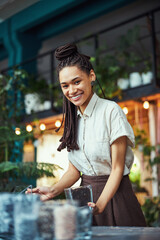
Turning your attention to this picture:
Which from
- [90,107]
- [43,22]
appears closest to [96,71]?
[43,22]

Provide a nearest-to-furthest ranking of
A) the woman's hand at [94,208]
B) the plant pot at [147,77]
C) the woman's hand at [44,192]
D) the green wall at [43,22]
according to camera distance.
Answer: the woman's hand at [94,208], the woman's hand at [44,192], the plant pot at [147,77], the green wall at [43,22]

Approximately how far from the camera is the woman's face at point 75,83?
1422 mm

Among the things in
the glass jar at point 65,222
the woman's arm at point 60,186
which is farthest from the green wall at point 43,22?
the glass jar at point 65,222

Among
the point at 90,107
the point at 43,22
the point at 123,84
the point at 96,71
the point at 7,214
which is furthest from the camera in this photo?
the point at 43,22

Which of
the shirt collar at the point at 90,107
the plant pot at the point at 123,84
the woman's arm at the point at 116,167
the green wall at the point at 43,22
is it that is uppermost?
the green wall at the point at 43,22

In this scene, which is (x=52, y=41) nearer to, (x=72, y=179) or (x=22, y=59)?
(x=22, y=59)

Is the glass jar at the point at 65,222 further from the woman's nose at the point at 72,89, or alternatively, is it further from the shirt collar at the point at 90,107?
the shirt collar at the point at 90,107

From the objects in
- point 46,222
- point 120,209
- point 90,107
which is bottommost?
point 120,209

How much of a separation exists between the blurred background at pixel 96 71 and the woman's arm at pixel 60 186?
1.72 metres

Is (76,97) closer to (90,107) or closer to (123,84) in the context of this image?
(90,107)

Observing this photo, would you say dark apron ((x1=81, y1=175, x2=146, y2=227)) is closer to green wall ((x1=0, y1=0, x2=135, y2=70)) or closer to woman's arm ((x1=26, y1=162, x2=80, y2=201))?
woman's arm ((x1=26, y1=162, x2=80, y2=201))

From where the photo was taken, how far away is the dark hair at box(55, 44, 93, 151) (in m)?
1.47

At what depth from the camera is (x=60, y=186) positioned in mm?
1520

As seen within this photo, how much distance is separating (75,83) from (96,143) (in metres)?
0.27
